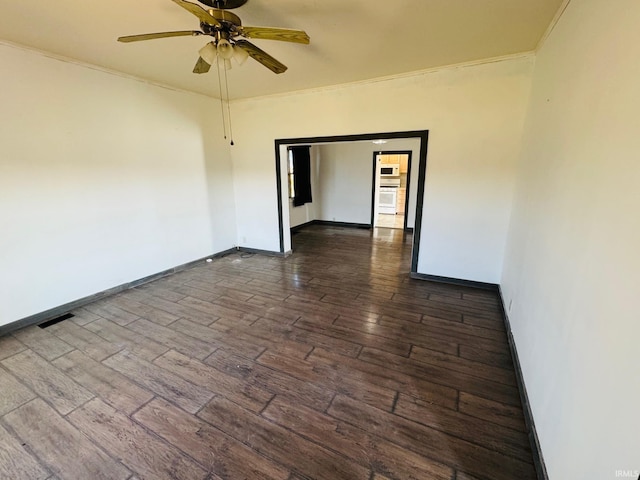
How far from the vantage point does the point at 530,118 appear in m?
2.78

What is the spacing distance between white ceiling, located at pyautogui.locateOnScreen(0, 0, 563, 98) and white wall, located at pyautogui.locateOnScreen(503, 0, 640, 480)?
22.4 inches

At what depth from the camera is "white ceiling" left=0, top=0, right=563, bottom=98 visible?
2.07m

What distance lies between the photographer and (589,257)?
1225mm

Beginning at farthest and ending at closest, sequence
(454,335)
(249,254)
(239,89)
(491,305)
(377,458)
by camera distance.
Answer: (249,254) → (239,89) → (491,305) → (454,335) → (377,458)

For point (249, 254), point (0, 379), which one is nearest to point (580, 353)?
point (0, 379)

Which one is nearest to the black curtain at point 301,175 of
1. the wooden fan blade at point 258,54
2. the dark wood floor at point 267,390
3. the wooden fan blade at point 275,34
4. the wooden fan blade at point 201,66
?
the dark wood floor at point 267,390

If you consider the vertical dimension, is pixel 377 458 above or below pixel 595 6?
below

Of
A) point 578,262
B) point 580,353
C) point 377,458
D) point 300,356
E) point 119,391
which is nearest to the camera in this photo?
point 580,353

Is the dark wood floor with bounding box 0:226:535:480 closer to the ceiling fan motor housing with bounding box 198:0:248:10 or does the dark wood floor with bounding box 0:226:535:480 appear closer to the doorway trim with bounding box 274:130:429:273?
the doorway trim with bounding box 274:130:429:273

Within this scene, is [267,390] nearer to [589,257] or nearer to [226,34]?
[589,257]

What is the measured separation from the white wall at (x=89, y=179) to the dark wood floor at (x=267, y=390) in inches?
20.1

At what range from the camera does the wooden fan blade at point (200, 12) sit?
4.94ft

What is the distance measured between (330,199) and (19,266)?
20.3 feet

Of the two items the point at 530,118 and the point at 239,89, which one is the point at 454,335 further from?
the point at 239,89
